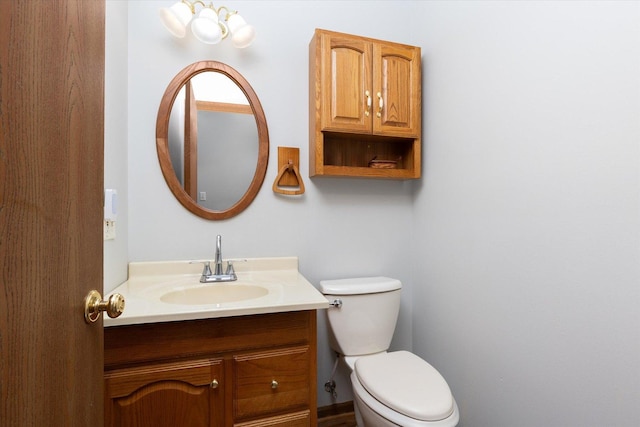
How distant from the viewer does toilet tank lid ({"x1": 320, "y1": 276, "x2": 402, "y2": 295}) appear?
144 cm

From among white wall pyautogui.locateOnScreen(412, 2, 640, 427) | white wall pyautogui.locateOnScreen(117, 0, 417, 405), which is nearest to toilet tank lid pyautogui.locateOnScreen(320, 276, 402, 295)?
white wall pyautogui.locateOnScreen(117, 0, 417, 405)

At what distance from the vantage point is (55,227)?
457 millimetres

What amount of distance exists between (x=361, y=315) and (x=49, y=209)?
1.29m

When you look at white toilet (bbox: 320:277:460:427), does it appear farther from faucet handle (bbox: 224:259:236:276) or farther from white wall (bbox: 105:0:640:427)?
faucet handle (bbox: 224:259:236:276)

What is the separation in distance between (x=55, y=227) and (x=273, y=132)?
121cm

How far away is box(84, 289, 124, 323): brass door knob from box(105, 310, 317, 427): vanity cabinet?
39cm

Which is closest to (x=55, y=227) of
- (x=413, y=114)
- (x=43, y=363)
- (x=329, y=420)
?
(x=43, y=363)

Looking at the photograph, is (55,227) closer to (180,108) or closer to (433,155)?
(180,108)

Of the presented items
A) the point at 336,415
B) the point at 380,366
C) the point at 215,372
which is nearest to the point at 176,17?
the point at 215,372

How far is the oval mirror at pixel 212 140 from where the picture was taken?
1420 mm

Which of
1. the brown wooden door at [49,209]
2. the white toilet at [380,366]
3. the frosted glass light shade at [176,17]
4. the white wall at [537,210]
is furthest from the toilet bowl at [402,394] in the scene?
the frosted glass light shade at [176,17]

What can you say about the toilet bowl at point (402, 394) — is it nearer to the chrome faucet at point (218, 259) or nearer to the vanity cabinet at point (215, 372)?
the vanity cabinet at point (215, 372)

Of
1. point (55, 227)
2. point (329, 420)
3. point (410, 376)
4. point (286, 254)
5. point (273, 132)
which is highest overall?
point (273, 132)

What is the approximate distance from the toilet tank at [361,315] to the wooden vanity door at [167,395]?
2.01 ft
